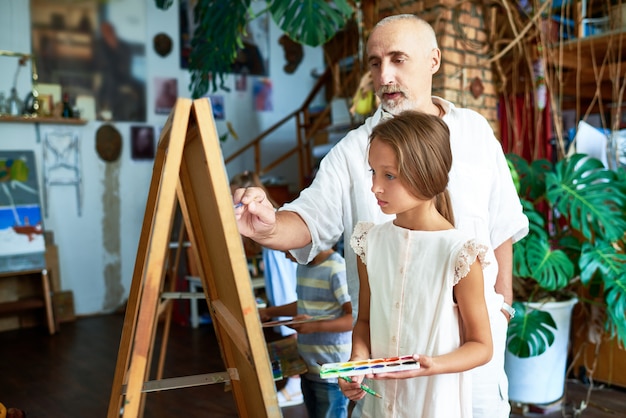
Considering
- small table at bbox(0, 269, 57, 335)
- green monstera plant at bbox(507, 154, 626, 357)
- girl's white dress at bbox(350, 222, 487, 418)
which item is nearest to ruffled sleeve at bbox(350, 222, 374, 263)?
girl's white dress at bbox(350, 222, 487, 418)

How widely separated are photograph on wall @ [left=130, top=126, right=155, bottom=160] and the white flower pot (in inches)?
190

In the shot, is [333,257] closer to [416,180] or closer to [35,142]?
[416,180]

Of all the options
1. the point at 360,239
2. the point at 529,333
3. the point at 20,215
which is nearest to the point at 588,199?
the point at 529,333

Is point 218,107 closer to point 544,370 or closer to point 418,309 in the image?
point 544,370

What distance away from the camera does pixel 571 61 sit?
4.56 meters

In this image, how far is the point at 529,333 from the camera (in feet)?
10.3

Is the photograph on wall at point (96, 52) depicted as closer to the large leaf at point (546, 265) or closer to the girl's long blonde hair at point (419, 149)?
the large leaf at point (546, 265)

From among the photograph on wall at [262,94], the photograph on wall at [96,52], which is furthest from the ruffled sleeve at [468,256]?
the photograph on wall at [262,94]

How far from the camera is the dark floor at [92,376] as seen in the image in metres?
3.57

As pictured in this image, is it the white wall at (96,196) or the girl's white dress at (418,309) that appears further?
the white wall at (96,196)

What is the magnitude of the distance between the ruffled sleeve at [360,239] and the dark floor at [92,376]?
227 centimetres

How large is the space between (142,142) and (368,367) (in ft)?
20.4

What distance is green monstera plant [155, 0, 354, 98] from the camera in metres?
3.82

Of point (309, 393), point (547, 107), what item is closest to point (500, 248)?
point (309, 393)
